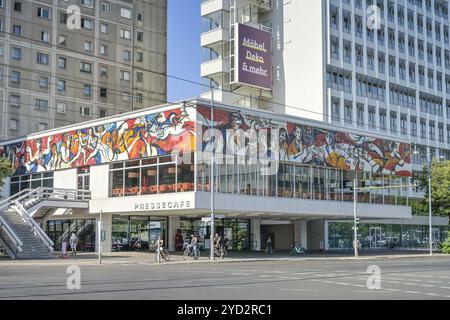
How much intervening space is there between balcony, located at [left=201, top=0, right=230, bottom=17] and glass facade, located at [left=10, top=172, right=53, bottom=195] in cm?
3033

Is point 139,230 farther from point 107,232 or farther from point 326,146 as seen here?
point 326,146

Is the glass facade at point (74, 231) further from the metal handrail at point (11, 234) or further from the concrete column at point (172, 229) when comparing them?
the metal handrail at point (11, 234)

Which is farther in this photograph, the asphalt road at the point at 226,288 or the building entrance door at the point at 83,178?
the building entrance door at the point at 83,178

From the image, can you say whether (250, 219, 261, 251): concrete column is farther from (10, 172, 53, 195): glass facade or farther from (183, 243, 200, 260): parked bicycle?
(10, 172, 53, 195): glass facade

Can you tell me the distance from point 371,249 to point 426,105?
1151 inches

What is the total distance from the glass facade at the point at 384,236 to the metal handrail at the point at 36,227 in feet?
105

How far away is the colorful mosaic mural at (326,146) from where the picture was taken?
48469 millimetres

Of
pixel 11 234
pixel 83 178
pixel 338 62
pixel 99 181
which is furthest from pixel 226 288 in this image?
pixel 338 62

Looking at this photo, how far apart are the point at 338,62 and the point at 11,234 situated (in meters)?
47.8

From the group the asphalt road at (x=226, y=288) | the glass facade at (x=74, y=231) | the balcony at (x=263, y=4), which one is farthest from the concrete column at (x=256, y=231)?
the asphalt road at (x=226, y=288)

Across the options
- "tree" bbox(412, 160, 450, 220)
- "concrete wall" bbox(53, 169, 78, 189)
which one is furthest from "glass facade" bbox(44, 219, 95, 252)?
"tree" bbox(412, 160, 450, 220)

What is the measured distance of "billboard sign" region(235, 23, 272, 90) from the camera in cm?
6831

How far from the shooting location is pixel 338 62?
76625 mm

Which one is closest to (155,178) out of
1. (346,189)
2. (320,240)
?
(346,189)
